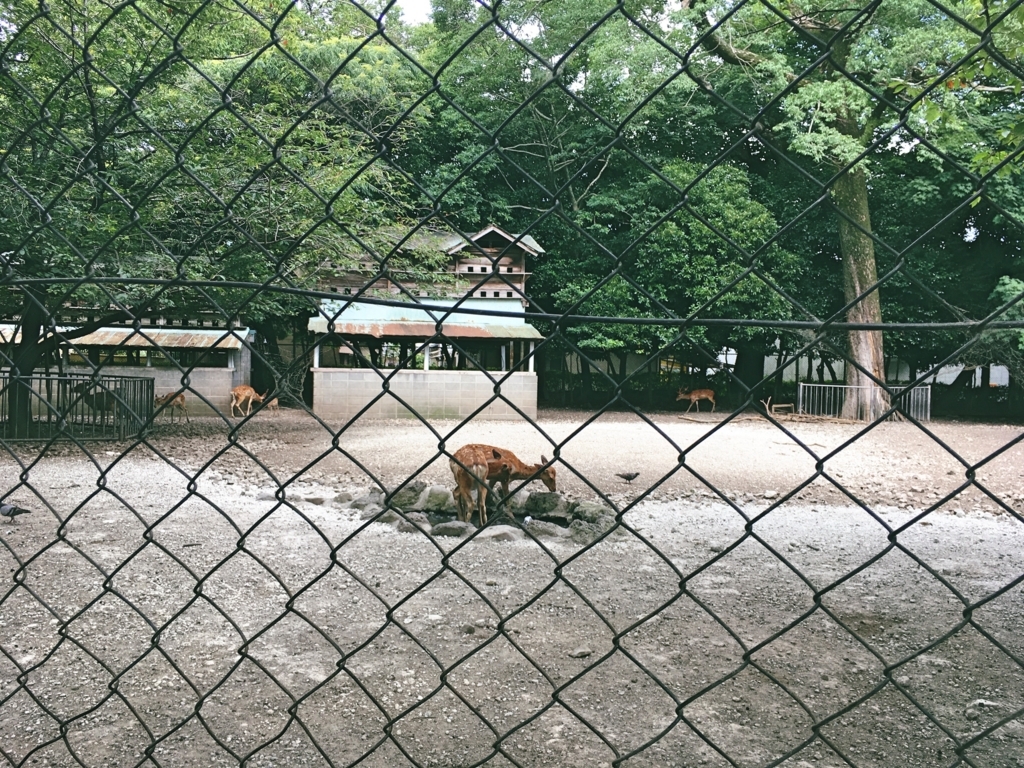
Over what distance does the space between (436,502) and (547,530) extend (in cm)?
90

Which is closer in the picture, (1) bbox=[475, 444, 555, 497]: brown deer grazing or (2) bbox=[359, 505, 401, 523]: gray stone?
(1) bbox=[475, 444, 555, 497]: brown deer grazing

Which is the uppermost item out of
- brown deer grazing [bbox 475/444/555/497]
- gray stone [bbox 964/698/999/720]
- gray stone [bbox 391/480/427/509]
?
brown deer grazing [bbox 475/444/555/497]

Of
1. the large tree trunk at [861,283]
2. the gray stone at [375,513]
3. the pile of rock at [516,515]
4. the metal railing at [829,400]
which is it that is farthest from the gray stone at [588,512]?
the metal railing at [829,400]

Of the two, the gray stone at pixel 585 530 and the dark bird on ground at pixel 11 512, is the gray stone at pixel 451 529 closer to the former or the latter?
the gray stone at pixel 585 530

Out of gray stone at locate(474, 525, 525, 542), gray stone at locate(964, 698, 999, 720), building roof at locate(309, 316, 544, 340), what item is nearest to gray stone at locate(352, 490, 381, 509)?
gray stone at locate(474, 525, 525, 542)

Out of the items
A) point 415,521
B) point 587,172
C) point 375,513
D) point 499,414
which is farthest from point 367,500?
point 499,414

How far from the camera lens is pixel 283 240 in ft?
27.0

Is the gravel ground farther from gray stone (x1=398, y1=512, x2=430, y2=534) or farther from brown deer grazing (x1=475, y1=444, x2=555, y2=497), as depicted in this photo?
brown deer grazing (x1=475, y1=444, x2=555, y2=497)

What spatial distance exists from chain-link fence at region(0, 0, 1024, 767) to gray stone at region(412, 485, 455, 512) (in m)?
0.04

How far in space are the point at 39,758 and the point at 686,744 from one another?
1.71m

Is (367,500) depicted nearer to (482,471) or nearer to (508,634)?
(482,471)

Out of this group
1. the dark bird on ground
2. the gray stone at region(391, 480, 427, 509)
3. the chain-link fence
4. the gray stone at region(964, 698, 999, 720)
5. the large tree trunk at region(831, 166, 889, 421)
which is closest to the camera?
the chain-link fence

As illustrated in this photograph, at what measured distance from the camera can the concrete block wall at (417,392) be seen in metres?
14.4

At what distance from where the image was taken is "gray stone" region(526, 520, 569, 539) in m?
5.02
